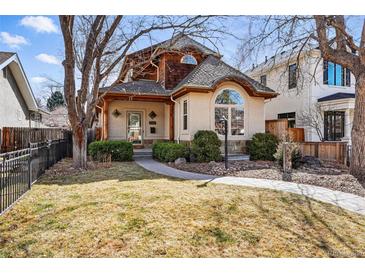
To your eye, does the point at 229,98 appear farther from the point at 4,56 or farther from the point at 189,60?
the point at 4,56

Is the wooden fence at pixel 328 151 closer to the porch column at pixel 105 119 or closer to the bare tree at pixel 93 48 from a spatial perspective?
the bare tree at pixel 93 48

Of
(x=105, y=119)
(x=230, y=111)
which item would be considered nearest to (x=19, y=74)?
(x=105, y=119)

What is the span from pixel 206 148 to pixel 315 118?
29.4 ft

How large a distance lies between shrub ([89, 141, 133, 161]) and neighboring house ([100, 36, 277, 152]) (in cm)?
238

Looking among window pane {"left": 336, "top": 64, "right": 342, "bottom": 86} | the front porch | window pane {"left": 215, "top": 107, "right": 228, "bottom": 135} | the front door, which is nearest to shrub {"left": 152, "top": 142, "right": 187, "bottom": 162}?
window pane {"left": 215, "top": 107, "right": 228, "bottom": 135}

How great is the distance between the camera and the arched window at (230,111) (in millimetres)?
11734

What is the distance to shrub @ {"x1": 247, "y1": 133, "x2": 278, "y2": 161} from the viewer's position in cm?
1108

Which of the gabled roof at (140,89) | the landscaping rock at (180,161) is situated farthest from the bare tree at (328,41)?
the landscaping rock at (180,161)
